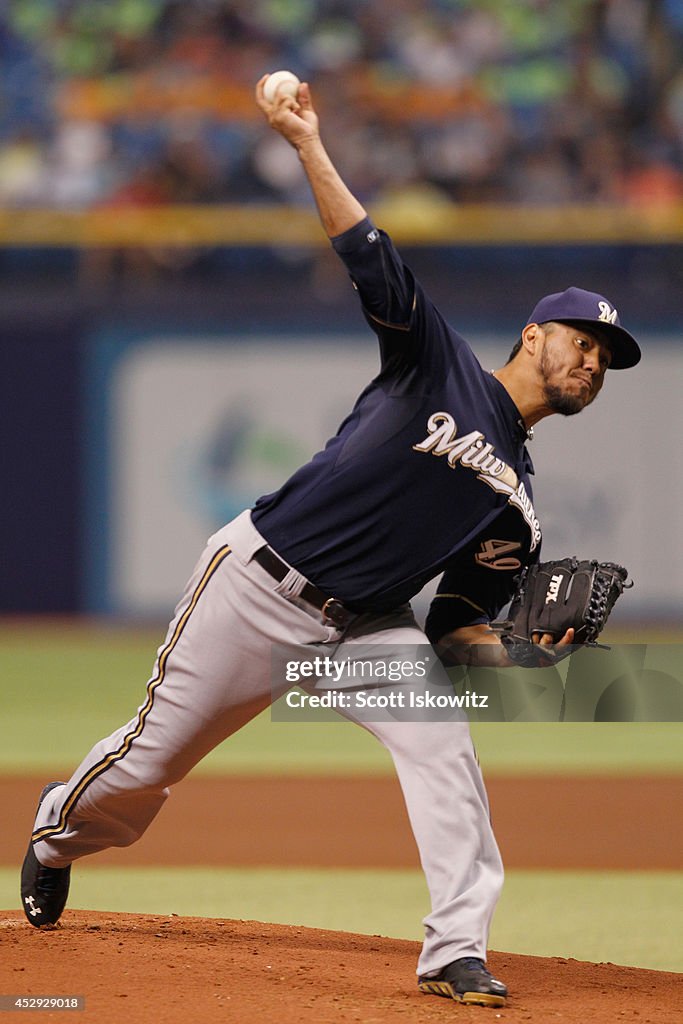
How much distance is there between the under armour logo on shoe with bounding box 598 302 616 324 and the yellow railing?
307 inches

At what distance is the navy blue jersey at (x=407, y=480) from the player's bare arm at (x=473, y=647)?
23 centimetres

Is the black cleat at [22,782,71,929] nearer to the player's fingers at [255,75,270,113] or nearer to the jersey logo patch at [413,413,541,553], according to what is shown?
the jersey logo patch at [413,413,541,553]

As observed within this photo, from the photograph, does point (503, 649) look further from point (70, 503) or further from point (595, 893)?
point (70, 503)

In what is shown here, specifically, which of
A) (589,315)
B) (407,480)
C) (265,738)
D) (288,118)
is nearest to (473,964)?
(407,480)

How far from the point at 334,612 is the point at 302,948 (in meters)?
0.98

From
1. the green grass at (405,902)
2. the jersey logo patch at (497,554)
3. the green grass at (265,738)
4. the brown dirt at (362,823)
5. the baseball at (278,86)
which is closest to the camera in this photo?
the baseball at (278,86)

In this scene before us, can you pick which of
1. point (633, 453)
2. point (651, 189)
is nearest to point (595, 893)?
point (633, 453)

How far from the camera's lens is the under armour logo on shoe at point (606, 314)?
3.90 m

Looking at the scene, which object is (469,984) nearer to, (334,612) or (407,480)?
(334,612)

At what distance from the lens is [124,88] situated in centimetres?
1286

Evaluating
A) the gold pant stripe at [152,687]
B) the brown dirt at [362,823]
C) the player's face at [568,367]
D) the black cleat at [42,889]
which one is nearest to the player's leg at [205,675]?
the gold pant stripe at [152,687]

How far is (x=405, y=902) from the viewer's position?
203 inches

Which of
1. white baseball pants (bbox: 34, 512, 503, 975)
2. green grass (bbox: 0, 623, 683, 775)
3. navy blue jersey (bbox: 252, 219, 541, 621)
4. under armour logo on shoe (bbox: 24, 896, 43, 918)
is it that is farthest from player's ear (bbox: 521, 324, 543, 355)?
green grass (bbox: 0, 623, 683, 775)

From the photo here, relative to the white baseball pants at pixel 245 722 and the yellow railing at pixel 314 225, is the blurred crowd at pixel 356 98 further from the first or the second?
the white baseball pants at pixel 245 722
